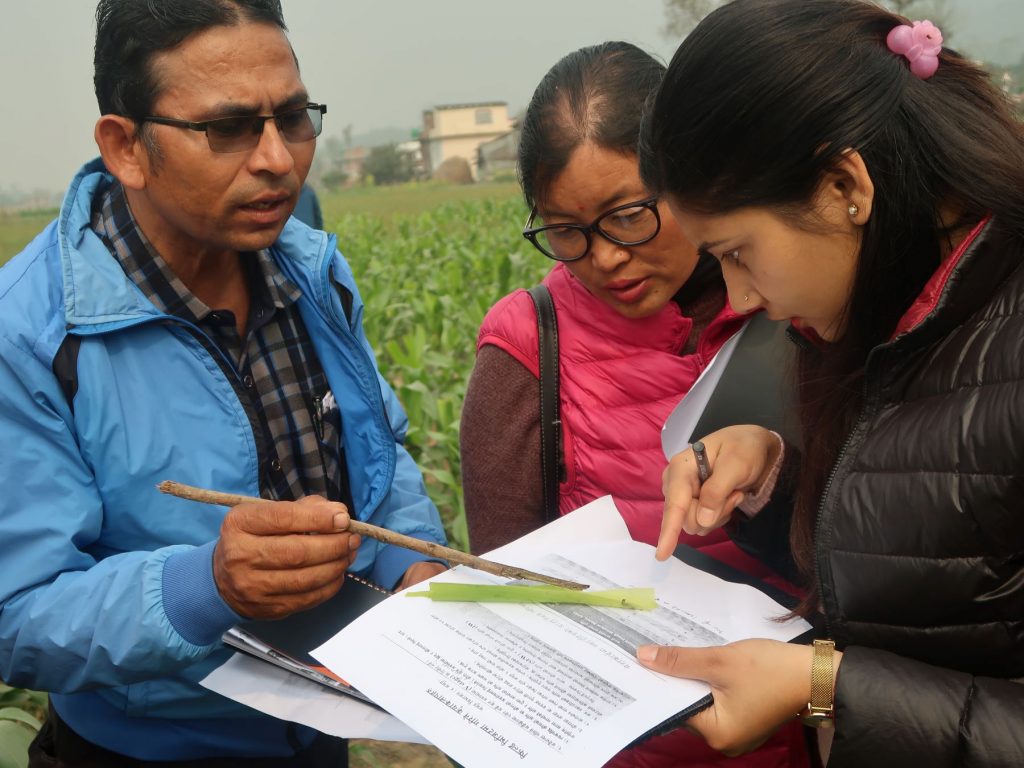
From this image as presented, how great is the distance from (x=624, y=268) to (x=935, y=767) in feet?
3.09

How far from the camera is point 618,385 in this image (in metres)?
1.75

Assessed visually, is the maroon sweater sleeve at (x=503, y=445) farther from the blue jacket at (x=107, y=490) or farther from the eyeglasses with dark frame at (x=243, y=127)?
the eyeglasses with dark frame at (x=243, y=127)

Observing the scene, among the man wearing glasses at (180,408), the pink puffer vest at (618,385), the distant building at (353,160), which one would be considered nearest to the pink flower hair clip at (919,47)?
the pink puffer vest at (618,385)

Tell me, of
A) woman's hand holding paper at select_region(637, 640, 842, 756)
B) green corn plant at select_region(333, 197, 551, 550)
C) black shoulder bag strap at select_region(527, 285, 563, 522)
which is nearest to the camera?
woman's hand holding paper at select_region(637, 640, 842, 756)

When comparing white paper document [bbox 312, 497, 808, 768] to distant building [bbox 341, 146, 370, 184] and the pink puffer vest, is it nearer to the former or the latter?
the pink puffer vest

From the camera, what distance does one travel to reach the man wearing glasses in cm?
140

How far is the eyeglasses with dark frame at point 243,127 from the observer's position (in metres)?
1.62

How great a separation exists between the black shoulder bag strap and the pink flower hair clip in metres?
0.79

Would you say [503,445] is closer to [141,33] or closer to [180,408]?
[180,408]

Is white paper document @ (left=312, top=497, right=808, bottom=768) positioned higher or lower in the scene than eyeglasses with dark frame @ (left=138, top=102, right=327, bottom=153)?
lower

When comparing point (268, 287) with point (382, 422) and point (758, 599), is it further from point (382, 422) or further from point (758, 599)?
point (758, 599)

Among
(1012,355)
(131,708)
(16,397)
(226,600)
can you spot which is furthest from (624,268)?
(131,708)

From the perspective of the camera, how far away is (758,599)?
1.41 m

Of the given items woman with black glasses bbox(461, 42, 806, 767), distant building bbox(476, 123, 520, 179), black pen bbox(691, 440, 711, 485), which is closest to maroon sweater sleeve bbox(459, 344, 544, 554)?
woman with black glasses bbox(461, 42, 806, 767)
